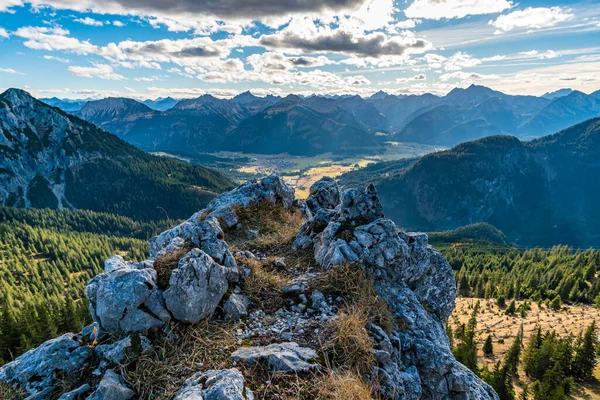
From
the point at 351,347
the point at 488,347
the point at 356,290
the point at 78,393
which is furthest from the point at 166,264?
the point at 488,347

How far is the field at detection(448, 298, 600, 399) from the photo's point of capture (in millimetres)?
77375

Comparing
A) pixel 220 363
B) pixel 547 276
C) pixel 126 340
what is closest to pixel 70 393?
pixel 126 340

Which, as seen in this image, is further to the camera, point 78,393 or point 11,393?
point 11,393

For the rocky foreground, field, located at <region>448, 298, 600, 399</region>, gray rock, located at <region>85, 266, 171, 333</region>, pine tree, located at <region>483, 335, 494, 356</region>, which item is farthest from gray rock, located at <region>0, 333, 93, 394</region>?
pine tree, located at <region>483, 335, 494, 356</region>

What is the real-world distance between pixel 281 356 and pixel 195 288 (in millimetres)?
4399

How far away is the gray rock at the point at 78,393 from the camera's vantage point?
8477 millimetres

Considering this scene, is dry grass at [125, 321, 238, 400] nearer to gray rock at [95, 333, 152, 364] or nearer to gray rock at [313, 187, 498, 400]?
gray rock at [95, 333, 152, 364]

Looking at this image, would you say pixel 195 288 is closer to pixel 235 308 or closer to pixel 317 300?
pixel 235 308

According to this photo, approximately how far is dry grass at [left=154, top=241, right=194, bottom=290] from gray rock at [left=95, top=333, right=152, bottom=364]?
7.77 feet

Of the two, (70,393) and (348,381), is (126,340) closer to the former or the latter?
(70,393)

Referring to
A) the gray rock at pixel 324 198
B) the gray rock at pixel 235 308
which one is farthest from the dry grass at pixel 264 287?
the gray rock at pixel 324 198

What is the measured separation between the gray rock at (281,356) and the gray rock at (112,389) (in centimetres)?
311

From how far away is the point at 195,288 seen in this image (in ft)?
38.5

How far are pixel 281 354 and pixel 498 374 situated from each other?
57.0 metres
